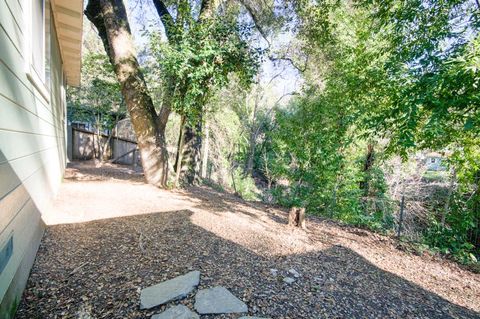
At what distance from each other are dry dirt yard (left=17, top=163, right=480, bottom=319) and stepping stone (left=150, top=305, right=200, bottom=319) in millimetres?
80

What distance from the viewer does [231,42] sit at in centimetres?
462

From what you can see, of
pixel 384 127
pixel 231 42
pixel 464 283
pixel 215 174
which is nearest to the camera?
pixel 464 283

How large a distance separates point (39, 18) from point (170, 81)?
215 centimetres

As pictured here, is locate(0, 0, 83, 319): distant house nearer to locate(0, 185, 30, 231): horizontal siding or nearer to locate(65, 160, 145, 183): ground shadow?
locate(0, 185, 30, 231): horizontal siding

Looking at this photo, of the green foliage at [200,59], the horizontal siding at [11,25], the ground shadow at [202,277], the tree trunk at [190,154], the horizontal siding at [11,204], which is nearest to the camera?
the horizontal siding at [11,204]

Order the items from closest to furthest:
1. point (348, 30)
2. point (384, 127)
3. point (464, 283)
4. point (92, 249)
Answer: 1. point (92, 249)
2. point (464, 283)
3. point (384, 127)
4. point (348, 30)

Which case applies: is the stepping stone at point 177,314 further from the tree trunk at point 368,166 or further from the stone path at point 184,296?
the tree trunk at point 368,166

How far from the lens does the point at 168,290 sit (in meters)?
1.92

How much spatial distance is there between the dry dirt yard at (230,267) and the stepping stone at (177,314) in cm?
8

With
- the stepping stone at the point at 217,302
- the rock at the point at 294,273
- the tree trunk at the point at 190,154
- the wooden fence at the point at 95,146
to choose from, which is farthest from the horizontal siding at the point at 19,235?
the wooden fence at the point at 95,146

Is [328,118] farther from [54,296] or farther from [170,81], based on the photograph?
[54,296]

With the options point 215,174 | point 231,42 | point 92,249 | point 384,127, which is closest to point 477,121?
point 384,127

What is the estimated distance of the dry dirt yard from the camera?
189cm

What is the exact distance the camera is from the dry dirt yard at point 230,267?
1.89 m
